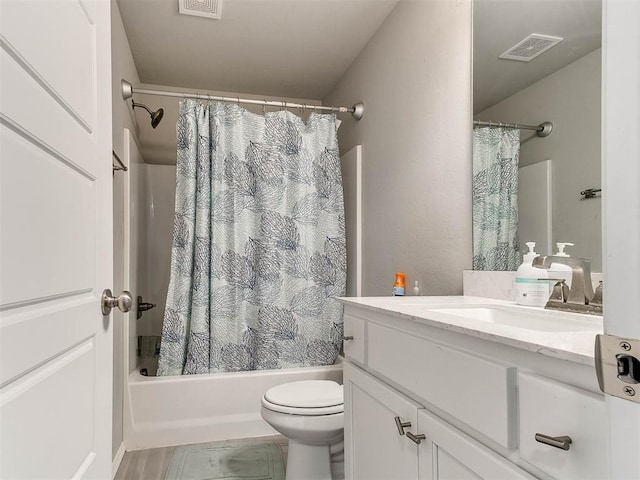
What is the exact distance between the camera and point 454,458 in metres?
0.87

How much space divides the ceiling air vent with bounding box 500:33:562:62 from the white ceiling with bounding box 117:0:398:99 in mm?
896

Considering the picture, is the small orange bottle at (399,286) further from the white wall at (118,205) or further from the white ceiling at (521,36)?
the white wall at (118,205)

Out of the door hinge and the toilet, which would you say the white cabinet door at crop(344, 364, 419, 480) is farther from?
the door hinge

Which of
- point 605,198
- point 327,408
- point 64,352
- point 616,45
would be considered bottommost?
point 327,408

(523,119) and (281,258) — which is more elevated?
(523,119)

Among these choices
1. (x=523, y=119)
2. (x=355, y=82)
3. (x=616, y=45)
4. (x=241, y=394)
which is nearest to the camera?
(x=616, y=45)

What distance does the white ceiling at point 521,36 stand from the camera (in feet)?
3.96

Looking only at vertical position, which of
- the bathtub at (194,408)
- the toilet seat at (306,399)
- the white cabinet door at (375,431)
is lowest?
the bathtub at (194,408)

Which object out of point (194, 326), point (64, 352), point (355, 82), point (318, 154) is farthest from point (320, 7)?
point (64, 352)

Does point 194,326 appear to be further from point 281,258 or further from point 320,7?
point 320,7

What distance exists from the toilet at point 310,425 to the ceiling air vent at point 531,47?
1.46 m

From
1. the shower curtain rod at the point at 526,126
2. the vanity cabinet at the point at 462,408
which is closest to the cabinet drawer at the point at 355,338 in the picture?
the vanity cabinet at the point at 462,408

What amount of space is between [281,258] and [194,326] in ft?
2.07

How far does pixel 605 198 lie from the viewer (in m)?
0.42
